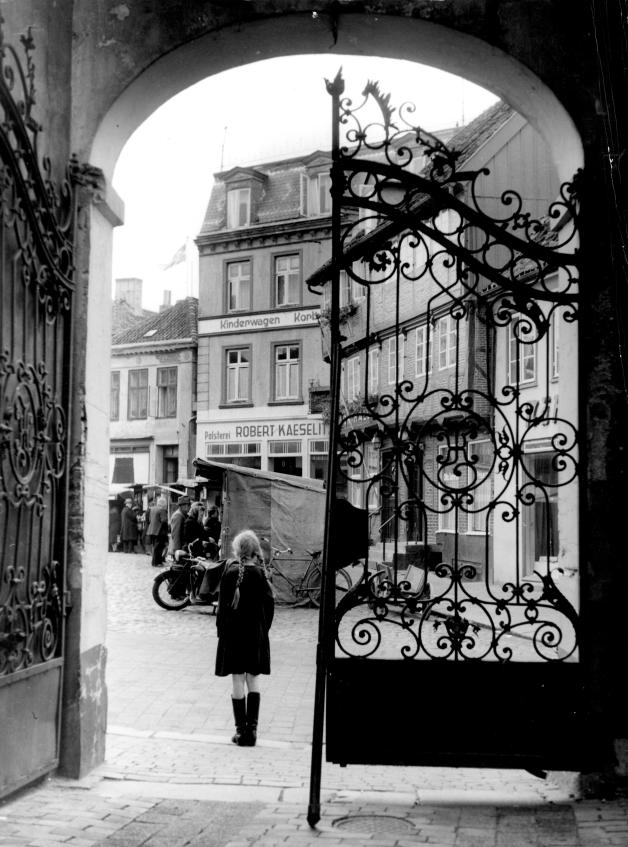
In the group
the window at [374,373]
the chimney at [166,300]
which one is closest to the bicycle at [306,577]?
the window at [374,373]

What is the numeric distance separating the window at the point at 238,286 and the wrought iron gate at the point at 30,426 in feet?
113

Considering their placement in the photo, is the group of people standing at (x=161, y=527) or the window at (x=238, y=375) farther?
the window at (x=238, y=375)

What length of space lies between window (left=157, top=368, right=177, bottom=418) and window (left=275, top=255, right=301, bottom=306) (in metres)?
7.00

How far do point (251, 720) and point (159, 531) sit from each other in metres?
20.9

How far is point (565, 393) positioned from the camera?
6266mm

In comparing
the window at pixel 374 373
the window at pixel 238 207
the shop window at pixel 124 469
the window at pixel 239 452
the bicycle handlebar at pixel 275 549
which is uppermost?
the window at pixel 238 207

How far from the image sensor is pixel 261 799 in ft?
19.6

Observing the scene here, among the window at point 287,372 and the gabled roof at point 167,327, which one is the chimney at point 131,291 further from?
the window at point 287,372

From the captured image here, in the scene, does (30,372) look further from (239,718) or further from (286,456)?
(286,456)

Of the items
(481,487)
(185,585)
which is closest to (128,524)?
(481,487)

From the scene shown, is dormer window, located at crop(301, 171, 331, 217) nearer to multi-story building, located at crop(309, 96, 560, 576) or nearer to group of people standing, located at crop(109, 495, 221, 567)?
multi-story building, located at crop(309, 96, 560, 576)

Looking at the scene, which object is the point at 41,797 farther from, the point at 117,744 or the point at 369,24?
the point at 369,24

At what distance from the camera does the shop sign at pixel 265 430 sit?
125ft

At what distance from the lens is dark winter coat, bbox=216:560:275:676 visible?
27.1 ft
